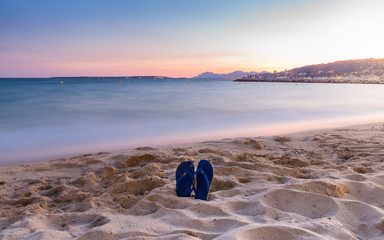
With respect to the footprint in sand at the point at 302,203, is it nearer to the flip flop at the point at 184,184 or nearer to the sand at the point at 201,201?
the sand at the point at 201,201

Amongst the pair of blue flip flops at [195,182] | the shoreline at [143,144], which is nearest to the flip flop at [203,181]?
the pair of blue flip flops at [195,182]

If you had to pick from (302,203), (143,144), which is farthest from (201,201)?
(143,144)

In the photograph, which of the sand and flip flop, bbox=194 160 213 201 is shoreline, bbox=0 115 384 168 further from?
flip flop, bbox=194 160 213 201

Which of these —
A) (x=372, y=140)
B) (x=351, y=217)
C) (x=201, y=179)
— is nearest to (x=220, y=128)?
(x=372, y=140)

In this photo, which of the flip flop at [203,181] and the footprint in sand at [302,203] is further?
the flip flop at [203,181]

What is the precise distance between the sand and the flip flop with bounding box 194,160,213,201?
10 cm

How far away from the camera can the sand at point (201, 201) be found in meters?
2.13

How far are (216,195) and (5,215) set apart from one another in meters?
2.12

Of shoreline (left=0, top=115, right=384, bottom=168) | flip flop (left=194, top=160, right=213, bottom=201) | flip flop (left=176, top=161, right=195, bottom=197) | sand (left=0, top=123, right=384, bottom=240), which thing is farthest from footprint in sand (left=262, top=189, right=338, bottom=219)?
shoreline (left=0, top=115, right=384, bottom=168)

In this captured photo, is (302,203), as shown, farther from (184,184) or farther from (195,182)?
(184,184)

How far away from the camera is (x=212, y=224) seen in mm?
2240

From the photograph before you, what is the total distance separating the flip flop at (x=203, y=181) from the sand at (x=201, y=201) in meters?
0.10

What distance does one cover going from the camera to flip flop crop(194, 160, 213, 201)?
2.84 m

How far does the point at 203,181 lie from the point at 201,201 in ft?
0.88
